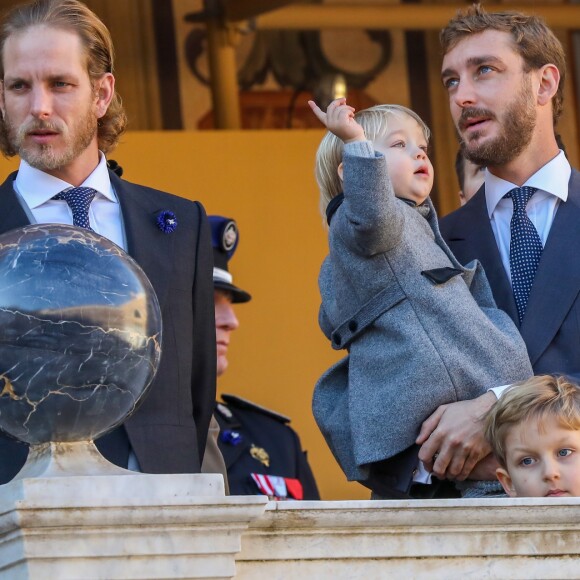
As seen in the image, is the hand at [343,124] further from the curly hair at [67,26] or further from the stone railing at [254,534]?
the stone railing at [254,534]

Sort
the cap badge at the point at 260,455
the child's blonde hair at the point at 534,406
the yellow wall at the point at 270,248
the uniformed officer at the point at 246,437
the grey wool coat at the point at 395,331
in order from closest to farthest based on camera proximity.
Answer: the child's blonde hair at the point at 534,406, the grey wool coat at the point at 395,331, the uniformed officer at the point at 246,437, the cap badge at the point at 260,455, the yellow wall at the point at 270,248

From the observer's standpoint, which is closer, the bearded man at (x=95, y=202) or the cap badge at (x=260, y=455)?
the bearded man at (x=95, y=202)

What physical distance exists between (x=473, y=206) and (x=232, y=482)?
1.68m

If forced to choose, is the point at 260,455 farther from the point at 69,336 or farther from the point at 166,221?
the point at 69,336

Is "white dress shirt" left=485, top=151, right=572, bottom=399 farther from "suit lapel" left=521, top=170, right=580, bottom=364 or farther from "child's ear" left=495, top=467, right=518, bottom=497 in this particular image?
"child's ear" left=495, top=467, right=518, bottom=497

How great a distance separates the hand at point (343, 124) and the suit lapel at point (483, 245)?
469mm

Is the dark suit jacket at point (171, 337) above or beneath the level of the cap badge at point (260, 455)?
above

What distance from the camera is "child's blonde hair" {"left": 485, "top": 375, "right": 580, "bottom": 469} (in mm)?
3449

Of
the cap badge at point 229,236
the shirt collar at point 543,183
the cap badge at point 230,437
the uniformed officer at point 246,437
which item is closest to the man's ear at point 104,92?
the shirt collar at point 543,183

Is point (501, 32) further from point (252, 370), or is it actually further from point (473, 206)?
point (252, 370)

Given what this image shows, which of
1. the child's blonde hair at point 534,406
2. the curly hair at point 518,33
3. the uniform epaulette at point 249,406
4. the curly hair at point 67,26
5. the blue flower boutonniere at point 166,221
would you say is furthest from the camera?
the uniform epaulette at point 249,406

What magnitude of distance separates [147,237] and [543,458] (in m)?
0.97

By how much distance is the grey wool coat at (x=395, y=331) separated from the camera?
3.58 meters

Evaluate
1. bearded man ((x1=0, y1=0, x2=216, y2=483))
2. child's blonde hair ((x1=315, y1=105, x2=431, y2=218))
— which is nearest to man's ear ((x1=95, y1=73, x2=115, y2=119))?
bearded man ((x1=0, y1=0, x2=216, y2=483))
